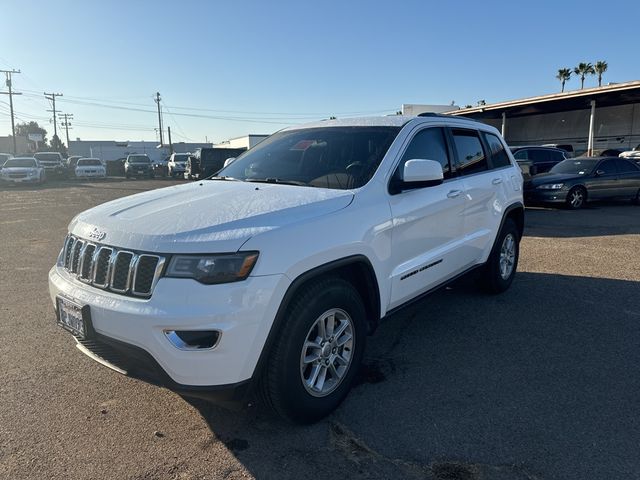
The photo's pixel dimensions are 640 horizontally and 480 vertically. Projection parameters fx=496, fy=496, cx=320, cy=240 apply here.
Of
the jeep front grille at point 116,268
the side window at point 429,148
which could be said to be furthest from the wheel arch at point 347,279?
the side window at point 429,148

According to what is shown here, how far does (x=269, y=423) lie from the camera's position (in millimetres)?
3072

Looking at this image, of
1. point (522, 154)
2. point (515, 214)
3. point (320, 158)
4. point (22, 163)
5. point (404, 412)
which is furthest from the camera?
point (22, 163)

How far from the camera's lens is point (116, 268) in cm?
271

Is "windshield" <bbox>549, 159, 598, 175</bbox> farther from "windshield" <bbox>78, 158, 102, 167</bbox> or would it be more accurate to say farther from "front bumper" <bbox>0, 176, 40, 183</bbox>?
"windshield" <bbox>78, 158, 102, 167</bbox>

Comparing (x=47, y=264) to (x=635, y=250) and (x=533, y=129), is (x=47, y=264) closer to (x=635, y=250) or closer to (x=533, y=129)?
(x=635, y=250)

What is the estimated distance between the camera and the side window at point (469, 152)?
183 inches

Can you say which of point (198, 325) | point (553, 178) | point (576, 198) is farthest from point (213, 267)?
point (576, 198)

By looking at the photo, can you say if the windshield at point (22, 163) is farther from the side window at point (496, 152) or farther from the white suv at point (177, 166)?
the side window at point (496, 152)

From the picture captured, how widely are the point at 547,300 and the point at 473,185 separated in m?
1.75

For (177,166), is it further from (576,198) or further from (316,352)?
(316,352)

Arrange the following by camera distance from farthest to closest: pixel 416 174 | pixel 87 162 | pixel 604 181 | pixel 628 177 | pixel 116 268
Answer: pixel 87 162
pixel 628 177
pixel 604 181
pixel 416 174
pixel 116 268

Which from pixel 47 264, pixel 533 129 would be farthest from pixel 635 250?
pixel 533 129

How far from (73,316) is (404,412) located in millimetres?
2096

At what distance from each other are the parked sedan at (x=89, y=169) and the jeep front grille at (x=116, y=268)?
1300 inches
